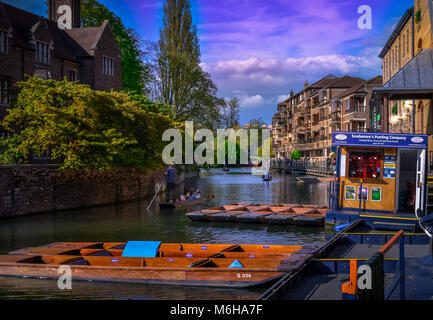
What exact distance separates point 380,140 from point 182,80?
38006 mm

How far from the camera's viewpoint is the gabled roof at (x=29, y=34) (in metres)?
35.0

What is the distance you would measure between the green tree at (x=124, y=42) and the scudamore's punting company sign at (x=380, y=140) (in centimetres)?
3388

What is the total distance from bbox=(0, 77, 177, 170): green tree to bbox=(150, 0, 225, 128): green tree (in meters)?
22.1

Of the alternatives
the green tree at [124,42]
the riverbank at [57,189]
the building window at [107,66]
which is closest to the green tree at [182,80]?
the green tree at [124,42]

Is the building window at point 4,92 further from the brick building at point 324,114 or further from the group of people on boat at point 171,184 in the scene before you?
the brick building at point 324,114

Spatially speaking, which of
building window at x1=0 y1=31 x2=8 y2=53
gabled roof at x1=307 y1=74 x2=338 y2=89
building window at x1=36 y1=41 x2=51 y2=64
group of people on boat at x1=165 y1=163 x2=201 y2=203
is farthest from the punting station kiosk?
gabled roof at x1=307 y1=74 x2=338 y2=89

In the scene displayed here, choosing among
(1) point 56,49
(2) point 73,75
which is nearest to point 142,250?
(1) point 56,49

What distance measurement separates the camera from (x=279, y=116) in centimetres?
14388

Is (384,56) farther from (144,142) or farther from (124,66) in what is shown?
(144,142)

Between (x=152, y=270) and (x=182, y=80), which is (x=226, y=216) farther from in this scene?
(x=182, y=80)

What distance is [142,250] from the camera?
12609 mm

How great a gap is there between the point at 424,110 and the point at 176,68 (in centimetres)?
2983

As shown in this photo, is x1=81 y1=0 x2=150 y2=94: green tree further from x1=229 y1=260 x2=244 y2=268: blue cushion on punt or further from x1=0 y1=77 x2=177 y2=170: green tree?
x1=229 y1=260 x2=244 y2=268: blue cushion on punt

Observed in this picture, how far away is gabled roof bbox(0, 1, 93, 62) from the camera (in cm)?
3500
